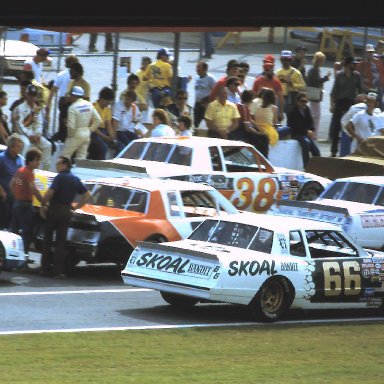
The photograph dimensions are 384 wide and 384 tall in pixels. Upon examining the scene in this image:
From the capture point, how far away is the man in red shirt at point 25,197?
1381 centimetres

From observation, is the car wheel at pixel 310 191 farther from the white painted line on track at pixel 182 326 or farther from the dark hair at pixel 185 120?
the white painted line on track at pixel 182 326

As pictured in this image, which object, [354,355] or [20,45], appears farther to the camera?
[20,45]

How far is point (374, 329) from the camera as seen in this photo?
11859mm

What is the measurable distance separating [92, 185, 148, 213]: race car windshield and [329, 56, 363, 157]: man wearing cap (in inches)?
412

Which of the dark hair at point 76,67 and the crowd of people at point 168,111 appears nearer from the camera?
the crowd of people at point 168,111

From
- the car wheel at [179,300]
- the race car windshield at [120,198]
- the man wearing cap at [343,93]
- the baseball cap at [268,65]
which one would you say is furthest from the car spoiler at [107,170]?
the man wearing cap at [343,93]

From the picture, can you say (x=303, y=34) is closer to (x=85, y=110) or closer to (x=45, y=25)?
(x=85, y=110)

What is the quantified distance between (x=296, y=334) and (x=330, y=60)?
21973 mm

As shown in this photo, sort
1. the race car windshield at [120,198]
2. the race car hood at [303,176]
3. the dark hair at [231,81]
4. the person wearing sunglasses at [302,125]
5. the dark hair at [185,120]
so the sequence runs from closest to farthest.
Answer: the race car windshield at [120,198] → the race car hood at [303,176] → the dark hair at [185,120] → the dark hair at [231,81] → the person wearing sunglasses at [302,125]

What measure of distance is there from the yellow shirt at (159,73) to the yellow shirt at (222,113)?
228 centimetres

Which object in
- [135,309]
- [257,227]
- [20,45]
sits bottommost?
[135,309]

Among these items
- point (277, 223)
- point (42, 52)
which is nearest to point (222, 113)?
point (42, 52)

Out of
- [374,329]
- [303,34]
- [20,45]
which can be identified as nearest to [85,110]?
[20,45]

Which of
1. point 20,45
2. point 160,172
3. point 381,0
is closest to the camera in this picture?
point 381,0
